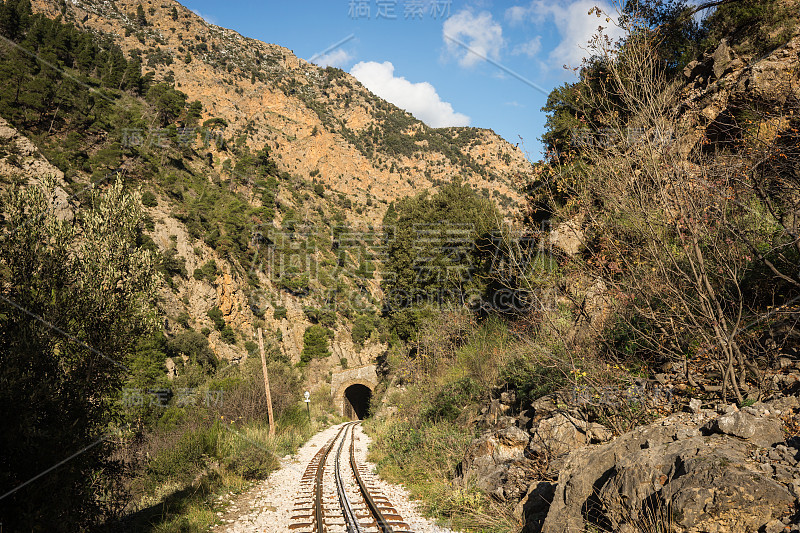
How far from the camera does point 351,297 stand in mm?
60469

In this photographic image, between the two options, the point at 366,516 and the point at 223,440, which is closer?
the point at 366,516

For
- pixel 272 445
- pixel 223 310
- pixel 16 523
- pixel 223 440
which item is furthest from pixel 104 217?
pixel 223 310

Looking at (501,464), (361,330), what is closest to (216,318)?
(361,330)

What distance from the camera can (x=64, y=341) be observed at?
20.5ft

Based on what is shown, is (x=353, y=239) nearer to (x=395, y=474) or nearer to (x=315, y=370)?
(x=315, y=370)

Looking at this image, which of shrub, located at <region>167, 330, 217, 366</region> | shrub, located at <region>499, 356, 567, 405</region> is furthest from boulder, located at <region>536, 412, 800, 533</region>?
shrub, located at <region>167, 330, 217, 366</region>

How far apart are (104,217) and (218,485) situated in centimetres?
737

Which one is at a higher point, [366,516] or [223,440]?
[366,516]

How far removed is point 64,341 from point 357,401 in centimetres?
4807

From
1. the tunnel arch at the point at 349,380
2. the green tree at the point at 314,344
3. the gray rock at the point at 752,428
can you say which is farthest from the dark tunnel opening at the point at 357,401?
the gray rock at the point at 752,428

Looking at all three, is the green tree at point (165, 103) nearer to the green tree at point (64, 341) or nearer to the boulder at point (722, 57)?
the green tree at point (64, 341)

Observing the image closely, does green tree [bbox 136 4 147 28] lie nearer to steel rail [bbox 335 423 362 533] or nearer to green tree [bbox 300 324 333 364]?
green tree [bbox 300 324 333 364]

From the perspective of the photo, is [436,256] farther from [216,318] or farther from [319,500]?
[216,318]

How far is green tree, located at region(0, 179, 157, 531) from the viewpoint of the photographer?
5.09 m
